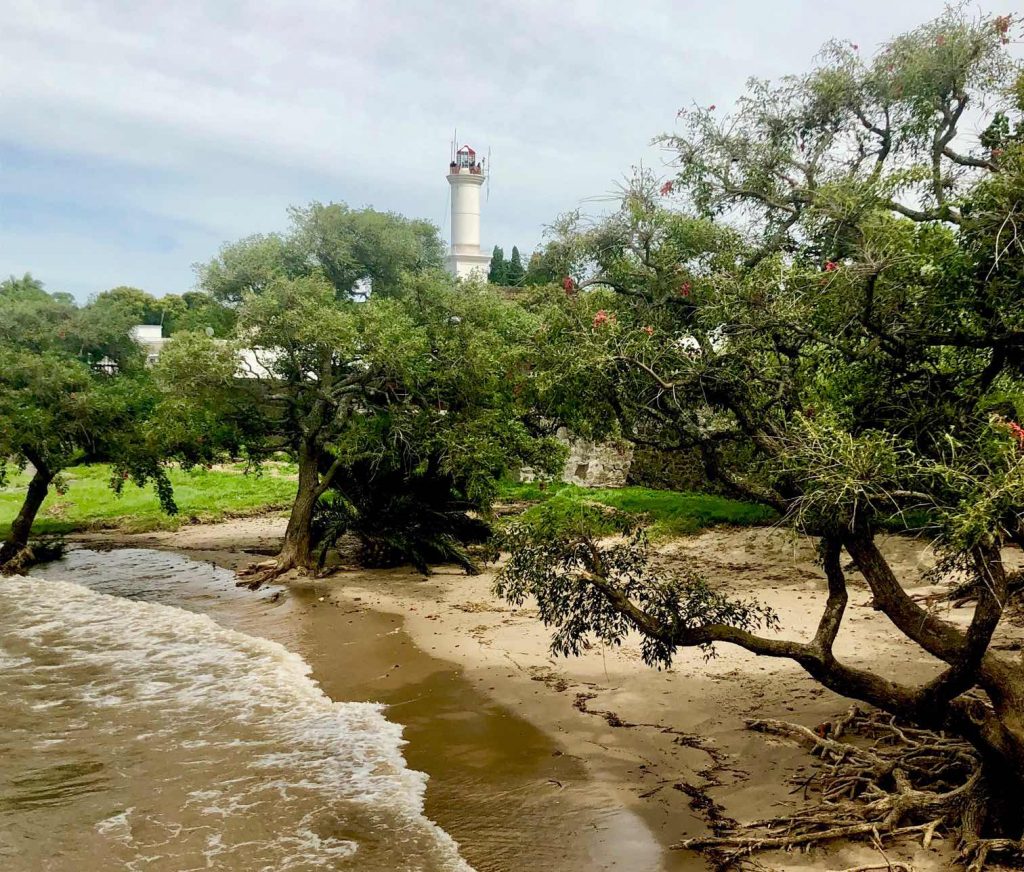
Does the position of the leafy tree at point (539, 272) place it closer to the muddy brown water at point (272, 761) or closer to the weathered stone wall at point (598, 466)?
the muddy brown water at point (272, 761)

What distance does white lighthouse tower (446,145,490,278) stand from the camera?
2167 inches

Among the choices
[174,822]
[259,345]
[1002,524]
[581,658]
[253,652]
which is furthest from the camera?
[259,345]

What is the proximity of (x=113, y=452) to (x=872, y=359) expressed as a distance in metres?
18.2

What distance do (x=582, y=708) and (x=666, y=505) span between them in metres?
12.3

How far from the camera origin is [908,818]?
6.18 meters

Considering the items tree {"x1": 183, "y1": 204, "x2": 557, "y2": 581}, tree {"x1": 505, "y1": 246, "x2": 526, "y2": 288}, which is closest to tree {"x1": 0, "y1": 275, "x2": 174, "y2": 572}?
tree {"x1": 183, "y1": 204, "x2": 557, "y2": 581}

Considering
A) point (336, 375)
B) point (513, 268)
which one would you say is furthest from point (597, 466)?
point (513, 268)

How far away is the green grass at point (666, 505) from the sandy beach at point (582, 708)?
9.00ft

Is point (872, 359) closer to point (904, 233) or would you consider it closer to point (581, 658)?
A: point (904, 233)

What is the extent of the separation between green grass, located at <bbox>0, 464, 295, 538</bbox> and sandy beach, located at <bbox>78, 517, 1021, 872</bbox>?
1197 cm

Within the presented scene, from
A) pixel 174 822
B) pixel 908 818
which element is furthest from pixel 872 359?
pixel 174 822

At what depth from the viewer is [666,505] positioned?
21.1 metres

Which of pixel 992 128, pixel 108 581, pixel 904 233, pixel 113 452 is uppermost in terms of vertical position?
pixel 992 128

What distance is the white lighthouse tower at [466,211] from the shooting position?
55031 mm
